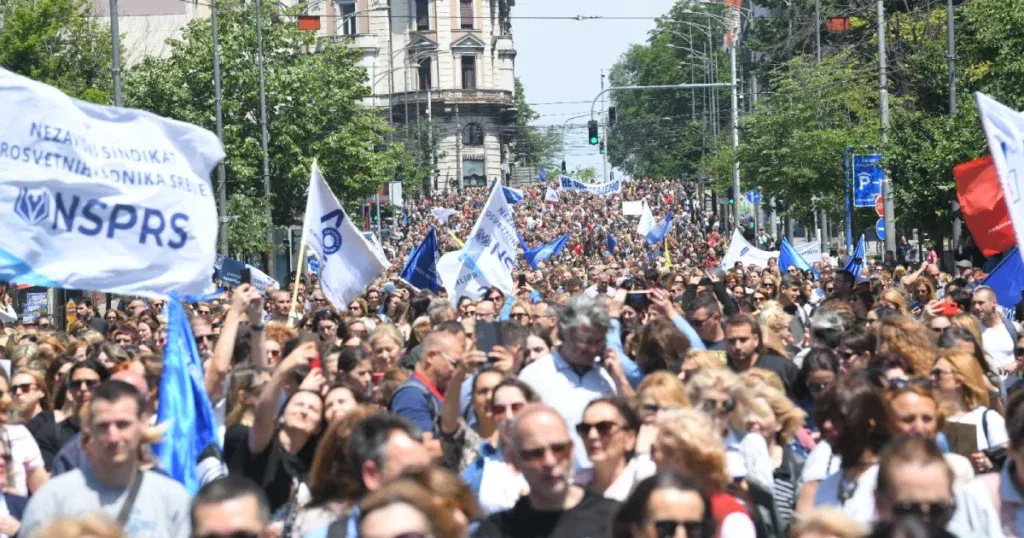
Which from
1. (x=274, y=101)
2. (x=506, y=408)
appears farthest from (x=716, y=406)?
(x=274, y=101)

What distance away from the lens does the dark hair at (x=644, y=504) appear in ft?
17.3

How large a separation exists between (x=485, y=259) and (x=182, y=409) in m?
12.3

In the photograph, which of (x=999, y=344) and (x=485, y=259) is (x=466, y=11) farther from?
(x=999, y=344)

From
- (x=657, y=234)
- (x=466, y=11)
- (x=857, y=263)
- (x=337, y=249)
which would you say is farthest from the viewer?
(x=466, y=11)

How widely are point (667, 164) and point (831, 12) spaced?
69.2 m

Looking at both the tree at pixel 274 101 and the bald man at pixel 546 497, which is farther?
the tree at pixel 274 101

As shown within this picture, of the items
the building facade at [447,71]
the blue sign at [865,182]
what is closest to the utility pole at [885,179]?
the blue sign at [865,182]

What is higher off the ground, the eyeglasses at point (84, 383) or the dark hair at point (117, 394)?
the dark hair at point (117, 394)

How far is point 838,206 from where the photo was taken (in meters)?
40.7

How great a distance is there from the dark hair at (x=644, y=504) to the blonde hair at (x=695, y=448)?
0.73m

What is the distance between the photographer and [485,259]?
20.1 meters

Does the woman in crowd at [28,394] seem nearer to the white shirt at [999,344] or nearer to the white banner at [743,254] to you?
the white shirt at [999,344]

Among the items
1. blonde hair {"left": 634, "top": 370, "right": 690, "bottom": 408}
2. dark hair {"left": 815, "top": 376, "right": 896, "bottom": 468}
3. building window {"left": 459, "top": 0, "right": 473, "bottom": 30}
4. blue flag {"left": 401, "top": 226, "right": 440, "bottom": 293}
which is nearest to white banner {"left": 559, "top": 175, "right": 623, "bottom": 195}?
building window {"left": 459, "top": 0, "right": 473, "bottom": 30}

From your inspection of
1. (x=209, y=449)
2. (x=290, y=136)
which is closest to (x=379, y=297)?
(x=209, y=449)
